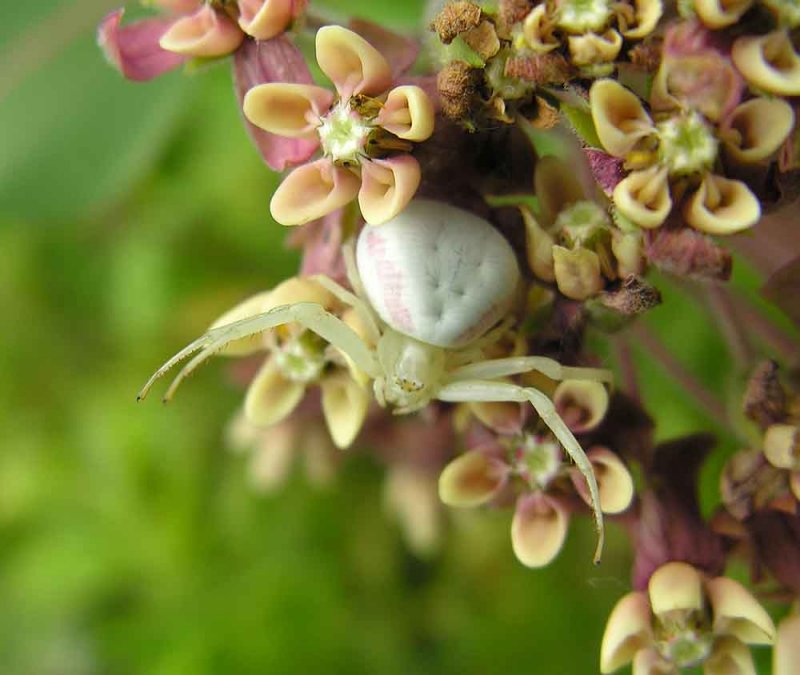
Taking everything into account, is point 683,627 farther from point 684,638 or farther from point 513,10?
point 513,10

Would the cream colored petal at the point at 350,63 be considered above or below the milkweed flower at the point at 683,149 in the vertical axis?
above

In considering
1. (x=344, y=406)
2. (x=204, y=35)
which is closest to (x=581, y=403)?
(x=344, y=406)

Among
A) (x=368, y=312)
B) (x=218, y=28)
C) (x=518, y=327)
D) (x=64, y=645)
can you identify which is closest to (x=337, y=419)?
(x=368, y=312)

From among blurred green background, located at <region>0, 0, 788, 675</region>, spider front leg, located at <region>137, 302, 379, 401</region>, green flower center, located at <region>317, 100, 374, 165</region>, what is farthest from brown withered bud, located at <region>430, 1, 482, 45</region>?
blurred green background, located at <region>0, 0, 788, 675</region>

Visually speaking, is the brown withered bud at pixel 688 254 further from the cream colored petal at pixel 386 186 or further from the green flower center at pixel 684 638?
the green flower center at pixel 684 638

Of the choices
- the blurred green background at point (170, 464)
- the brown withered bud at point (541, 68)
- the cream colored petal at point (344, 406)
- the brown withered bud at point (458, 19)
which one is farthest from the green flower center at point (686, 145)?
the blurred green background at point (170, 464)

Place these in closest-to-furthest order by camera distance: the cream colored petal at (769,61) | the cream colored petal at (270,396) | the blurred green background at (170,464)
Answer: the cream colored petal at (769,61)
the cream colored petal at (270,396)
the blurred green background at (170,464)

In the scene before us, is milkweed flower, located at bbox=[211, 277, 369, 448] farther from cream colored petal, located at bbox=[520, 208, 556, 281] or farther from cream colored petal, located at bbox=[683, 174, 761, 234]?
cream colored petal, located at bbox=[683, 174, 761, 234]

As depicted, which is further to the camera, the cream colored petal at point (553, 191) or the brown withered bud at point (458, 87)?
the cream colored petal at point (553, 191)
